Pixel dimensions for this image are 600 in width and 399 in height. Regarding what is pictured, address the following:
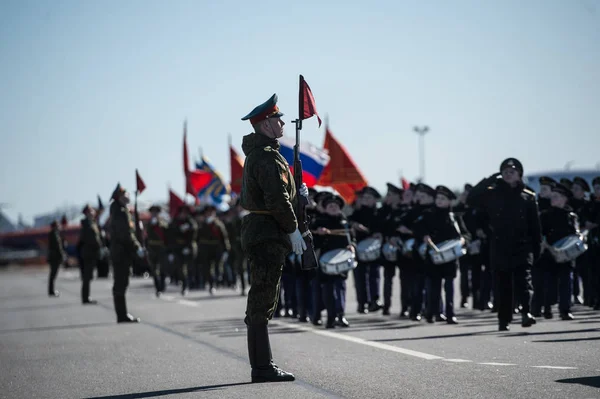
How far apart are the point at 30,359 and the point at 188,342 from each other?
209 centimetres

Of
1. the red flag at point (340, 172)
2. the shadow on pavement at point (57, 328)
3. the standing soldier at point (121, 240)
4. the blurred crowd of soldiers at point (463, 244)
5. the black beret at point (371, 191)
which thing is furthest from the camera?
the red flag at point (340, 172)

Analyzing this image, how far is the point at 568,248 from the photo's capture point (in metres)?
15.6

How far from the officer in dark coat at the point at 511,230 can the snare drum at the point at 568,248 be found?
2051 millimetres

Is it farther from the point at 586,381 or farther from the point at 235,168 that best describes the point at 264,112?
the point at 235,168

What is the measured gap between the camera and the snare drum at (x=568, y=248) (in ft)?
51.3

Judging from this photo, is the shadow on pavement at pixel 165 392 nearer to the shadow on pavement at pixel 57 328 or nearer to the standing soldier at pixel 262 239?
the standing soldier at pixel 262 239

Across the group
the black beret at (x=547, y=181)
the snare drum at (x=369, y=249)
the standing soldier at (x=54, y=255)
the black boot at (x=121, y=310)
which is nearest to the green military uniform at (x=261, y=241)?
the black beret at (x=547, y=181)

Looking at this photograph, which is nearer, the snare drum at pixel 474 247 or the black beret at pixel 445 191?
the black beret at pixel 445 191

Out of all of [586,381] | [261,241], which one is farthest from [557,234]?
[261,241]

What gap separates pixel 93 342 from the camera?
1444 cm

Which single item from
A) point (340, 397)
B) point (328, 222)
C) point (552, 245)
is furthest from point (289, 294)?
point (340, 397)

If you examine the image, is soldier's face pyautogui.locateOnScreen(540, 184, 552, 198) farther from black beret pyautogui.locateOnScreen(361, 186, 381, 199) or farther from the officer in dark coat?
black beret pyautogui.locateOnScreen(361, 186, 381, 199)

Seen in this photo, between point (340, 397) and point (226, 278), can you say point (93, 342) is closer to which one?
point (340, 397)

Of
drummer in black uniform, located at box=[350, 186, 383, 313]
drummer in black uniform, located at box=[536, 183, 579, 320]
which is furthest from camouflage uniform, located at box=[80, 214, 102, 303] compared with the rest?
drummer in black uniform, located at box=[536, 183, 579, 320]
